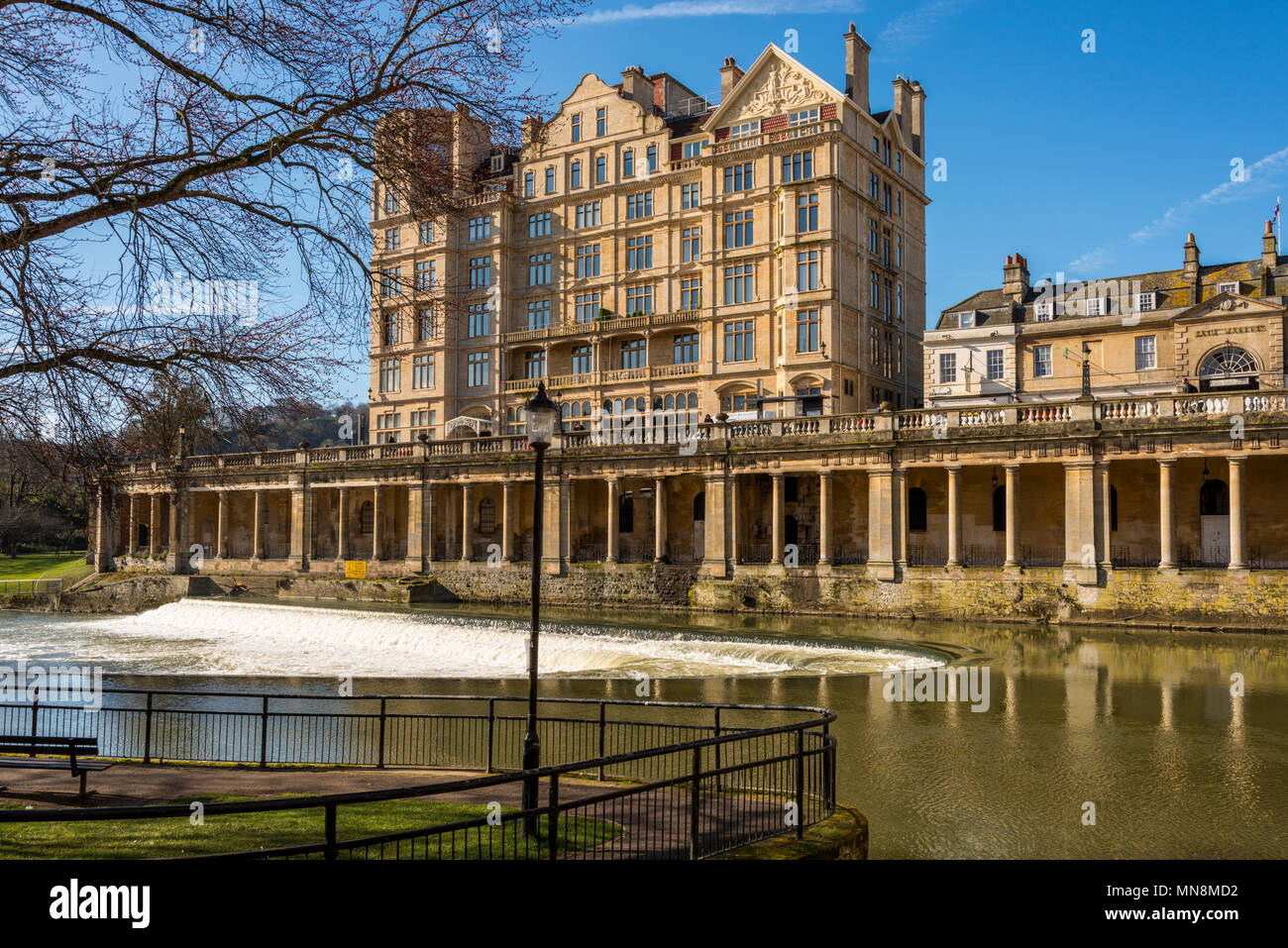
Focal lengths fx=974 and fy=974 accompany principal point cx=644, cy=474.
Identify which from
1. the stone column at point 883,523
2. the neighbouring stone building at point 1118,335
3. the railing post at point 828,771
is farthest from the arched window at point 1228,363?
the railing post at point 828,771

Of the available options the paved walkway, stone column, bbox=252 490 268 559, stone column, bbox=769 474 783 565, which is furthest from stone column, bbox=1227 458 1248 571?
stone column, bbox=252 490 268 559

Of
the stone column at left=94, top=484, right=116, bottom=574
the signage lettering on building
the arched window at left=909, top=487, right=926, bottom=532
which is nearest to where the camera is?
the arched window at left=909, top=487, right=926, bottom=532

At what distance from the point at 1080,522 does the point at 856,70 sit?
27.5 m

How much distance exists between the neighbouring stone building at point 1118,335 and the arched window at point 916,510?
15.1ft

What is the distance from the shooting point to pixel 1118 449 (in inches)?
1270

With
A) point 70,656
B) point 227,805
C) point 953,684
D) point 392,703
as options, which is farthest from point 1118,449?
point 70,656

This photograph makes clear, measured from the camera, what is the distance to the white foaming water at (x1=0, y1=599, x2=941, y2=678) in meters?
24.3

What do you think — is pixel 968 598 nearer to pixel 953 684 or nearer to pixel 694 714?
pixel 953 684

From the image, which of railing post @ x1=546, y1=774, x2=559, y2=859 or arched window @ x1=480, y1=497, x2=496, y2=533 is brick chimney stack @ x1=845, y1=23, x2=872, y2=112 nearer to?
arched window @ x1=480, y1=497, x2=496, y2=533

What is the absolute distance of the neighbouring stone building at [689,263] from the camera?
46.0m

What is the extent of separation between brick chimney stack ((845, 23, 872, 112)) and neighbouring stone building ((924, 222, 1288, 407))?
37.7 feet

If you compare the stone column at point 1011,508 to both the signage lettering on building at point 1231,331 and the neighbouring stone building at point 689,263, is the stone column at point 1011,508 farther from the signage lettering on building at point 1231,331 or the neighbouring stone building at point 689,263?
the signage lettering on building at point 1231,331

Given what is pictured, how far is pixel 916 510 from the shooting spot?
40.2 m

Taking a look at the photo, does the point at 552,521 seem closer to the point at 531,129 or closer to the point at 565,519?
the point at 565,519
